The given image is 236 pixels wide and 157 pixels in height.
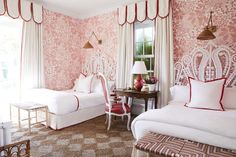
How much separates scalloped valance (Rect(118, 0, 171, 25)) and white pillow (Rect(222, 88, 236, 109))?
1885 mm

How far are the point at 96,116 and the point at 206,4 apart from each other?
3.26 metres

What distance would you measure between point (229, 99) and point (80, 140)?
250cm

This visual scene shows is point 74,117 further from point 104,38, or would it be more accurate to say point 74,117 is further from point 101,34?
point 101,34

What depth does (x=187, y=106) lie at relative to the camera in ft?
9.61

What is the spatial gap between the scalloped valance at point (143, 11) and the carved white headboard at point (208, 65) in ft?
3.40

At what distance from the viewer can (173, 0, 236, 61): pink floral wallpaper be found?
10.4 ft

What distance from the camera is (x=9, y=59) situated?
13.3 ft

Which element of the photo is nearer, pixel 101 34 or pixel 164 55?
pixel 164 55

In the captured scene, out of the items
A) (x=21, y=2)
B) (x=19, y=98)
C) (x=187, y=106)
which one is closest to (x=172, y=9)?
(x=187, y=106)

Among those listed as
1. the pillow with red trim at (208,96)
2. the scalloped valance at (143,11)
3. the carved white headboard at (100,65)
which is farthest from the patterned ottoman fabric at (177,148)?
the carved white headboard at (100,65)

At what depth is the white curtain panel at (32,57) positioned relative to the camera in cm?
406

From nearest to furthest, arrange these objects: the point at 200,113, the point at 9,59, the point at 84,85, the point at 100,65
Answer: the point at 200,113, the point at 9,59, the point at 84,85, the point at 100,65

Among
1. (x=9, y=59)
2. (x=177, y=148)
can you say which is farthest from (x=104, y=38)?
(x=177, y=148)

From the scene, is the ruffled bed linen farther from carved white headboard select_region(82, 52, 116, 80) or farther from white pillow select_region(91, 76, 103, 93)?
carved white headboard select_region(82, 52, 116, 80)
